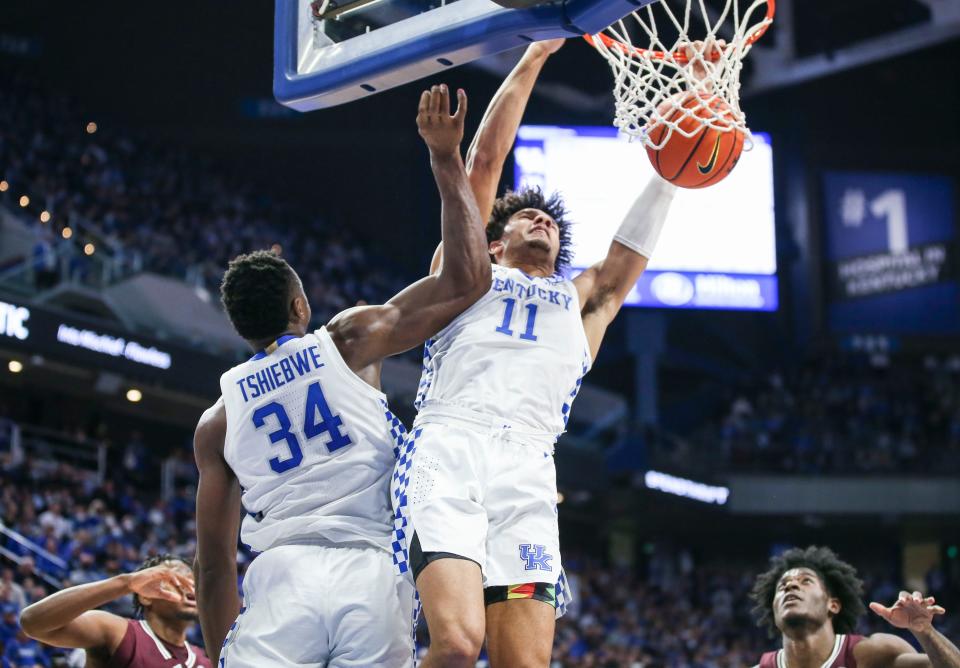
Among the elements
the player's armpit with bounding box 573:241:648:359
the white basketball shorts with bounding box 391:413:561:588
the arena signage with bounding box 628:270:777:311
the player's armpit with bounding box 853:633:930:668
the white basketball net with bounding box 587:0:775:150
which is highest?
the arena signage with bounding box 628:270:777:311

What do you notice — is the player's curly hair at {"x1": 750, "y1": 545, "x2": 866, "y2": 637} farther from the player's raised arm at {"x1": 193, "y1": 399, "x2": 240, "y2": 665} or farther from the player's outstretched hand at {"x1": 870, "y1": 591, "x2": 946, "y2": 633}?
the player's raised arm at {"x1": 193, "y1": 399, "x2": 240, "y2": 665}

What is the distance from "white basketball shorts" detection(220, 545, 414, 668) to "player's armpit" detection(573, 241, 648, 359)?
1136 millimetres

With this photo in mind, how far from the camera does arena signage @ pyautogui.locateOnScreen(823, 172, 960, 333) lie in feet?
77.2

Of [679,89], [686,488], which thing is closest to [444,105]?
[679,89]

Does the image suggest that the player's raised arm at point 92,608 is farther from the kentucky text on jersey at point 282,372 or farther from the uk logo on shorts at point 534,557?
the uk logo on shorts at point 534,557

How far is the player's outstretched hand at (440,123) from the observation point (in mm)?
3574

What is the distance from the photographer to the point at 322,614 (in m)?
3.32

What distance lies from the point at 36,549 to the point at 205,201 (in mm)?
10131

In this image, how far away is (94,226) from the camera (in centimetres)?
1658

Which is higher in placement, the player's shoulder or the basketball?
the basketball

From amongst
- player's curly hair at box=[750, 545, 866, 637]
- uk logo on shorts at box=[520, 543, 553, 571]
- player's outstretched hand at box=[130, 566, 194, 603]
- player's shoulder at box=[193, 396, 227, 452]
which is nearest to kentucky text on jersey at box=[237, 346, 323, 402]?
player's shoulder at box=[193, 396, 227, 452]

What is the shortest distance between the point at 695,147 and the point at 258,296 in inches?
65.3

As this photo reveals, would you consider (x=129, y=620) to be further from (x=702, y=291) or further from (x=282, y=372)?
(x=702, y=291)

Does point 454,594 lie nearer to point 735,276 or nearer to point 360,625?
point 360,625
